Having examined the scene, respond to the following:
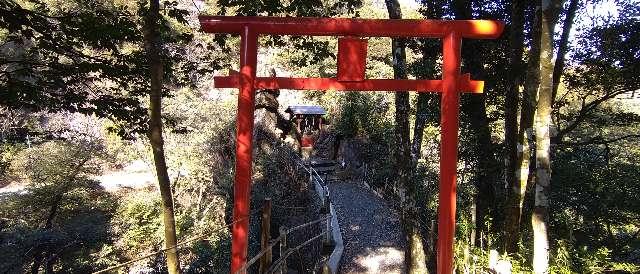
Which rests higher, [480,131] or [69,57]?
[69,57]

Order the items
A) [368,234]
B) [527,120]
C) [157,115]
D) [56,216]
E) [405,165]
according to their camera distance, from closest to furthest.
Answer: [157,115] → [527,120] → [405,165] → [368,234] → [56,216]

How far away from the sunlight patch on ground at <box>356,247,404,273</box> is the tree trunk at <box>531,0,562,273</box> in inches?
175

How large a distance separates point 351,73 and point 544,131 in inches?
98.0

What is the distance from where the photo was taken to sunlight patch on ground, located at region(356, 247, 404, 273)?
8992 mm

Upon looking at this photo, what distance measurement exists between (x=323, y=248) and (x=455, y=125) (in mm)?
5817

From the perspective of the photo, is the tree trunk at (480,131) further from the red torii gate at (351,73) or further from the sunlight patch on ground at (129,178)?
the sunlight patch on ground at (129,178)

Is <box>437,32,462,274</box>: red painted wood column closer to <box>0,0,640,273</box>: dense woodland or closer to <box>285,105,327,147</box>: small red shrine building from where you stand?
<box>0,0,640,273</box>: dense woodland

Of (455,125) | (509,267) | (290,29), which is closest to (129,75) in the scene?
(290,29)

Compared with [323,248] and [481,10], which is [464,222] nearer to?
[323,248]

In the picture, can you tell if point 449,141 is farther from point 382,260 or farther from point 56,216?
point 56,216

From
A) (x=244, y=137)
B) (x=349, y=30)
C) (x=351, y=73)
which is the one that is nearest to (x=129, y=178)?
(x=244, y=137)

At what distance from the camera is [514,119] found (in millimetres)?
6746

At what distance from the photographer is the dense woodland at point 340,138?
5.21 m

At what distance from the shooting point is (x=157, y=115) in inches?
232
